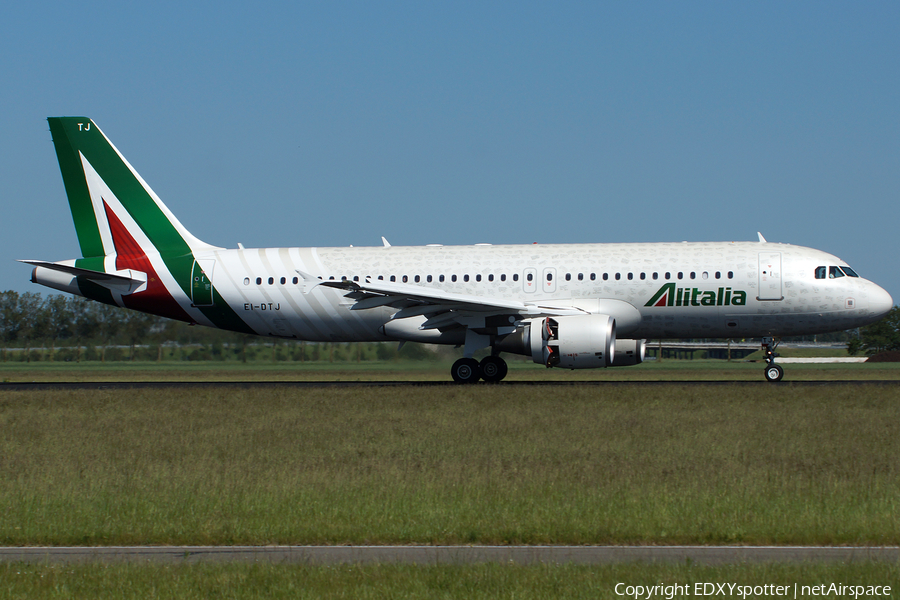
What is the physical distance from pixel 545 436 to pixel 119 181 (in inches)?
828

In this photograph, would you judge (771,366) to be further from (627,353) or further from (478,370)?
(478,370)

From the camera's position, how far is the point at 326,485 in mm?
11148

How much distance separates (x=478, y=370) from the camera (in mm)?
27250

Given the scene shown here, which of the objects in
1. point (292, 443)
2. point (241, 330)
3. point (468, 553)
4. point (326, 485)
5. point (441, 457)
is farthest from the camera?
point (241, 330)

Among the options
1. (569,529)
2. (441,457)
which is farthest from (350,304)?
(569,529)

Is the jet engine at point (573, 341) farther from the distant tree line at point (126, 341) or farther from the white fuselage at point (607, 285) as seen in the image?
the distant tree line at point (126, 341)

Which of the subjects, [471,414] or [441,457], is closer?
[441,457]

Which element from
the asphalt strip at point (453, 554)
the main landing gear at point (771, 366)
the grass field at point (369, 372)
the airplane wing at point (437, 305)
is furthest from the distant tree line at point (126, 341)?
the asphalt strip at point (453, 554)

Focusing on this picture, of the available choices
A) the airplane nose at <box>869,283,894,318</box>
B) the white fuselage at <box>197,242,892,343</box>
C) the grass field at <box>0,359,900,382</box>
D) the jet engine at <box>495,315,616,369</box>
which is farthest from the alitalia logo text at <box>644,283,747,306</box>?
the grass field at <box>0,359,900,382</box>

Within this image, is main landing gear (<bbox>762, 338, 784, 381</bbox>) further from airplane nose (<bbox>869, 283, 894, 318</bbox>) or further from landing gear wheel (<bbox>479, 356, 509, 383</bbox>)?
landing gear wheel (<bbox>479, 356, 509, 383</bbox>)

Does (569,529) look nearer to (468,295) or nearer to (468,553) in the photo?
(468,553)

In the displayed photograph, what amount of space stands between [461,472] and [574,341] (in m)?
12.9

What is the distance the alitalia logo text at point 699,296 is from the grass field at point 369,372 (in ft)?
18.2

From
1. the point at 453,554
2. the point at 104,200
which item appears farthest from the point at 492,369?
the point at 453,554
